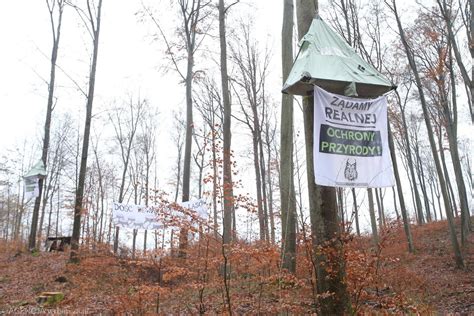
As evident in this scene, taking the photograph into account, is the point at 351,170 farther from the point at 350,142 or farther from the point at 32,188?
the point at 32,188

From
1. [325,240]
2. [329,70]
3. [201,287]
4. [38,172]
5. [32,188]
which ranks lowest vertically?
[201,287]

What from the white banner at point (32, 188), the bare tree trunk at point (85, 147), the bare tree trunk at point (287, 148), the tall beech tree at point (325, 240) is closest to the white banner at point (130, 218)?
the bare tree trunk at point (85, 147)

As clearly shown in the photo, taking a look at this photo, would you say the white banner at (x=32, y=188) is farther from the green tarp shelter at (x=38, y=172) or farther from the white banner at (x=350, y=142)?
the white banner at (x=350, y=142)

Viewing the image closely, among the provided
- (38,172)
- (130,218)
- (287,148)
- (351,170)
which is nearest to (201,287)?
(351,170)

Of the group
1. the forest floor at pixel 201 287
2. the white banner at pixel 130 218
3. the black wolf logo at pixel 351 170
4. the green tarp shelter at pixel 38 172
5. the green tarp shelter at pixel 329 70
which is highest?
the green tarp shelter at pixel 38 172

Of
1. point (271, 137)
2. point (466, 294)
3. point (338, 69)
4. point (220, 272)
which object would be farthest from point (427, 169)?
point (338, 69)

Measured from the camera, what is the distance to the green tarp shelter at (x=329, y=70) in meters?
4.21

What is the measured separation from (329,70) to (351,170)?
4.24 feet

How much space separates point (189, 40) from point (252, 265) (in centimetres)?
1131

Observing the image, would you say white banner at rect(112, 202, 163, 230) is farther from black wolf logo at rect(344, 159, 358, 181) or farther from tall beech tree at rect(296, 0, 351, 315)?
black wolf logo at rect(344, 159, 358, 181)

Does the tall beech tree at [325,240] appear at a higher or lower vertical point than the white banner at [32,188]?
lower

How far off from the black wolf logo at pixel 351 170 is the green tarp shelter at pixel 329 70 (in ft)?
2.90

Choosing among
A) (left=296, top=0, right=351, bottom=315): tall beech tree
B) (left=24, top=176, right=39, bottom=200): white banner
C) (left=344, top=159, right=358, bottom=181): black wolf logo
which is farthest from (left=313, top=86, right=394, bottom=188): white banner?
(left=24, top=176, right=39, bottom=200): white banner

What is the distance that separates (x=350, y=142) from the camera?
Answer: 13.5 feet
